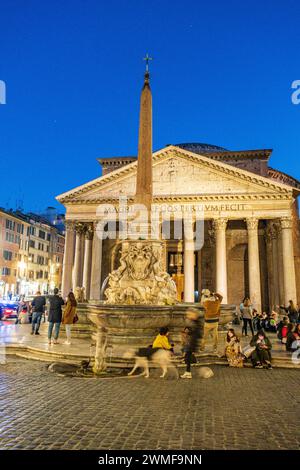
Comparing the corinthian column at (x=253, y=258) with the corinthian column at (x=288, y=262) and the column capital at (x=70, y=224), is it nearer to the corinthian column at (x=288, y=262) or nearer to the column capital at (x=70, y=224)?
the corinthian column at (x=288, y=262)

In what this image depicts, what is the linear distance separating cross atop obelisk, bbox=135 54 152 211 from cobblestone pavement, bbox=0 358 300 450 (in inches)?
229

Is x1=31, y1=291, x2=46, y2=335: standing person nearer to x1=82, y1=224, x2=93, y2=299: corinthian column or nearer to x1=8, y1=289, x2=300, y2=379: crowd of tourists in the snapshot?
x1=8, y1=289, x2=300, y2=379: crowd of tourists

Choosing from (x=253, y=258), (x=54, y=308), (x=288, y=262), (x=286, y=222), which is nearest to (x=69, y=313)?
(x=54, y=308)

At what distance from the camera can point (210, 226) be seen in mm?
28375

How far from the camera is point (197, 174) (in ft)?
84.3

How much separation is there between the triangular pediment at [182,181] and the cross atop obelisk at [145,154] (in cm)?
1358

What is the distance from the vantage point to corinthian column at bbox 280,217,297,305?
23234 mm

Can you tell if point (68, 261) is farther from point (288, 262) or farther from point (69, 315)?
point (69, 315)

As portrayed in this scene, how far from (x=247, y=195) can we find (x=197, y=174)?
12.8ft

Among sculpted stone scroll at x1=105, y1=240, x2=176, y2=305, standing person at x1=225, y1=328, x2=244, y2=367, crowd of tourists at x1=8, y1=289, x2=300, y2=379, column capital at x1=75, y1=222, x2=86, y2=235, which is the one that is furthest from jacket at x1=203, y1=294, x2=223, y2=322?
column capital at x1=75, y1=222, x2=86, y2=235

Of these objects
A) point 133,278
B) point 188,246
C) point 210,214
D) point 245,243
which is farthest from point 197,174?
point 133,278

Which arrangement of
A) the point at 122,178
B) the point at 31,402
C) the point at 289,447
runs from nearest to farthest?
the point at 289,447 < the point at 31,402 < the point at 122,178

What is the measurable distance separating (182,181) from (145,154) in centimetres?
1462
